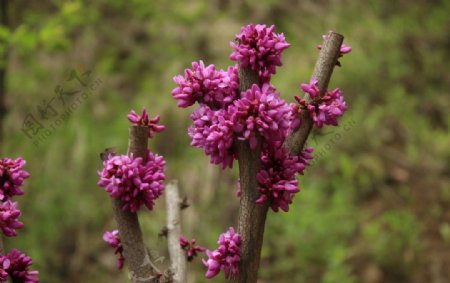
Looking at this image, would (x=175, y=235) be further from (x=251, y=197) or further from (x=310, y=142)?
(x=310, y=142)

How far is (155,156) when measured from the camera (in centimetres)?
130

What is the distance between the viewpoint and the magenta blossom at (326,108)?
4.12ft

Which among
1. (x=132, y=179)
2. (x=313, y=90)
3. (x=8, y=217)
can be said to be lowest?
(x=8, y=217)

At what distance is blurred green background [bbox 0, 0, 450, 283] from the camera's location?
3863 mm

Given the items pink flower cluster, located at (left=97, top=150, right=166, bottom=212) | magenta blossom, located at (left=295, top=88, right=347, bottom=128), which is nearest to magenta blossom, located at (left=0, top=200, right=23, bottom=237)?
pink flower cluster, located at (left=97, top=150, right=166, bottom=212)

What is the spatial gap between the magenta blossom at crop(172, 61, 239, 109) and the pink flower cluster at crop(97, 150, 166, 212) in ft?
0.58

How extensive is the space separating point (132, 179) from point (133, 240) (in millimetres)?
168

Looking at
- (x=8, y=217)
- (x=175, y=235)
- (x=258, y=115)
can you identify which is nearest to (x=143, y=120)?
(x=258, y=115)

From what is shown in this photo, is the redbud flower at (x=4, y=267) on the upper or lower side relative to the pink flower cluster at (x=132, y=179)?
lower

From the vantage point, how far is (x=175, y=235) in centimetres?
166

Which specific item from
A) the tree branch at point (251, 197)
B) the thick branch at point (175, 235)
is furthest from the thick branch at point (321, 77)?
the thick branch at point (175, 235)

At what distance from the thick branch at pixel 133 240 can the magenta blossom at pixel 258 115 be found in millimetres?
233

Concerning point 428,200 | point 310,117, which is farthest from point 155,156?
point 428,200

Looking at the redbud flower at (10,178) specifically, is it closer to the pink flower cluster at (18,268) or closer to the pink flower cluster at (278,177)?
the pink flower cluster at (18,268)
